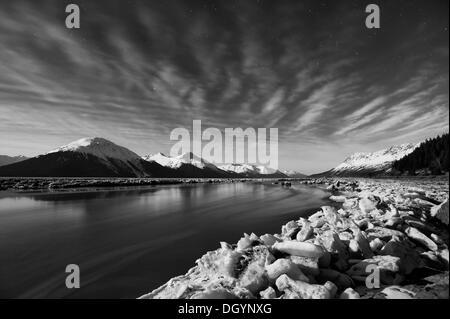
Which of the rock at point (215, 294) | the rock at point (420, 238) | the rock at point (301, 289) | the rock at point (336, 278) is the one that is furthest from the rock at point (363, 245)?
the rock at point (215, 294)

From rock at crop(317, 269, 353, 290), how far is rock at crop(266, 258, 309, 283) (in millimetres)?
706

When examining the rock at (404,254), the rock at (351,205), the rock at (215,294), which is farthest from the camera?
the rock at (351,205)

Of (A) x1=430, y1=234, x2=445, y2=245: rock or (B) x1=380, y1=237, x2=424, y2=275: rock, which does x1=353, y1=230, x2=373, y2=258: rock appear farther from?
(A) x1=430, y1=234, x2=445, y2=245: rock

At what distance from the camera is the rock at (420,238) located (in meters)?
6.30

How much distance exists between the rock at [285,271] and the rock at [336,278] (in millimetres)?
706

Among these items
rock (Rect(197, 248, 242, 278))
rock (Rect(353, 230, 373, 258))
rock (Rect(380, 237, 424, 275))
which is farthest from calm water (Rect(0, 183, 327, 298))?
rock (Rect(380, 237, 424, 275))

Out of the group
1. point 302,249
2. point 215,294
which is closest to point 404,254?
point 302,249

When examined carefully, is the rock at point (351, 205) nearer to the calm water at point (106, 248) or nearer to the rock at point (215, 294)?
the calm water at point (106, 248)

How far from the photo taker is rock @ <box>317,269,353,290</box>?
16.8 feet

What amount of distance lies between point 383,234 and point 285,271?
4.67 m
